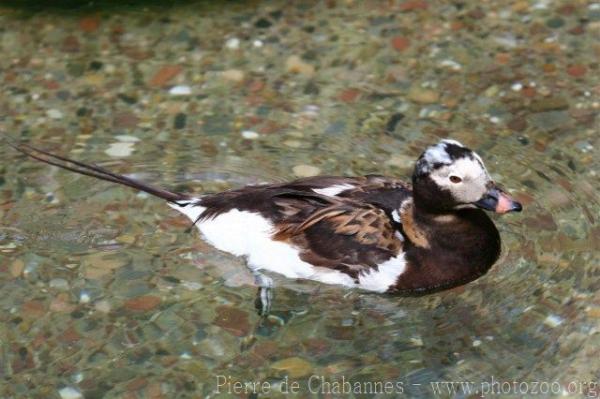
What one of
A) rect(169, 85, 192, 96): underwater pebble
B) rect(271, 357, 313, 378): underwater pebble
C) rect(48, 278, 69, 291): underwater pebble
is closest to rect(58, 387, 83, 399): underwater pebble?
rect(48, 278, 69, 291): underwater pebble

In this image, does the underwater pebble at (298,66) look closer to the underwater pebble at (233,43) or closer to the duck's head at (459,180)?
the underwater pebble at (233,43)

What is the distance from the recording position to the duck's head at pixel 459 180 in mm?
5012

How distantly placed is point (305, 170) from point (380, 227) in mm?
981

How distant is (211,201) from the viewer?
549 cm

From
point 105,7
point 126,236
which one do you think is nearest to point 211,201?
point 126,236

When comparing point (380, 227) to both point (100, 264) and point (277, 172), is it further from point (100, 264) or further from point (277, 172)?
point (100, 264)

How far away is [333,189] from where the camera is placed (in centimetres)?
530

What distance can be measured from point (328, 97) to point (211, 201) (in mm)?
1412

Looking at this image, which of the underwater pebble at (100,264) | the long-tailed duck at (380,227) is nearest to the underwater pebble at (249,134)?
the long-tailed duck at (380,227)

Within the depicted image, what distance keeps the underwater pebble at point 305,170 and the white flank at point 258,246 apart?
70cm

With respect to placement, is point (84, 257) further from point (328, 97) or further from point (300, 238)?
point (328, 97)

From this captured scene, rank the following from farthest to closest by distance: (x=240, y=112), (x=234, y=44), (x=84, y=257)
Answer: (x=234, y=44) < (x=240, y=112) < (x=84, y=257)

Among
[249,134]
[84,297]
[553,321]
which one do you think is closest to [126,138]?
[249,134]

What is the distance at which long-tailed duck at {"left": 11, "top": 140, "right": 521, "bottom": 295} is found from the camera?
5.06 metres
